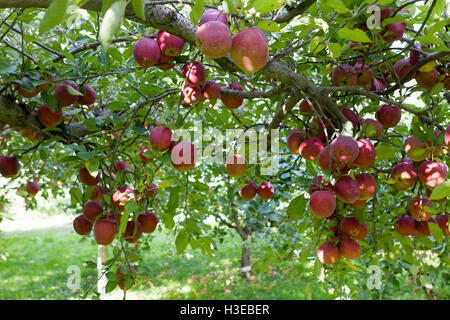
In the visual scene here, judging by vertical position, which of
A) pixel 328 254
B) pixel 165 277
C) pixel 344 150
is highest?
pixel 344 150

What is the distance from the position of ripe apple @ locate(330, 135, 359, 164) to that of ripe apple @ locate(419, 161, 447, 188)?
0.96ft

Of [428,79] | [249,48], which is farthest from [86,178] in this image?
[428,79]

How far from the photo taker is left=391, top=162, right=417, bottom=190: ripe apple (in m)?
1.22

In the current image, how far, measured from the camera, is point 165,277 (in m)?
5.72

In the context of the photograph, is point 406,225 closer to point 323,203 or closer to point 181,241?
point 323,203

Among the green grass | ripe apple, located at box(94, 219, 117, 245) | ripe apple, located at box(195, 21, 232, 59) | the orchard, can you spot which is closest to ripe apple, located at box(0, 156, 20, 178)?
the orchard

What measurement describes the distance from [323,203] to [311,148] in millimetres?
201

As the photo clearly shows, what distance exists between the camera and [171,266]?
6.40 metres

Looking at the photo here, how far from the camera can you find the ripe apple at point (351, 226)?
133cm

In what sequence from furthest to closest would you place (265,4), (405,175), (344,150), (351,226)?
(351,226) → (405,175) → (344,150) → (265,4)

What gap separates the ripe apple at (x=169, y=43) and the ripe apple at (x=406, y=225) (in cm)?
109

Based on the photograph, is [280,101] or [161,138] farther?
[280,101]

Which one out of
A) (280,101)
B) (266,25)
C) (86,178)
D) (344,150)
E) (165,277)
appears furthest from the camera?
(165,277)
